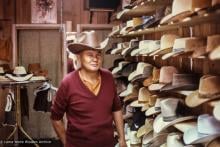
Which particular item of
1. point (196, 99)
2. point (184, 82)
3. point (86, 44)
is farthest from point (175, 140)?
point (86, 44)

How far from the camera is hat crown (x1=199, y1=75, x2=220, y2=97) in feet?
6.83

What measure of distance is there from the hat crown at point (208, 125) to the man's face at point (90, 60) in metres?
1.02

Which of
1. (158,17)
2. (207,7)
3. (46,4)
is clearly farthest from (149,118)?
(46,4)

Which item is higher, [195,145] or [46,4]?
[46,4]

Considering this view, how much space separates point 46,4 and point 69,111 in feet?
12.4

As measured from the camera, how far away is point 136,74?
12.9ft

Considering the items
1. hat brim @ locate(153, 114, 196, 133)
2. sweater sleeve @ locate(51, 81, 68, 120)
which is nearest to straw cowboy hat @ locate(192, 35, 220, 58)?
hat brim @ locate(153, 114, 196, 133)

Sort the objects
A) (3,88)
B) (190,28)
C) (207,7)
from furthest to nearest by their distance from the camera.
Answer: (3,88) < (190,28) < (207,7)

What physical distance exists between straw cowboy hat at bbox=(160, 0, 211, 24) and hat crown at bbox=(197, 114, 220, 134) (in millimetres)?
574

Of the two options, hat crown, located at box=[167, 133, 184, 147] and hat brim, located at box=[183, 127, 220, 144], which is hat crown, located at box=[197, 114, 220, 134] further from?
hat crown, located at box=[167, 133, 184, 147]

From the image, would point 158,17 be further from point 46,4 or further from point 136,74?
point 46,4

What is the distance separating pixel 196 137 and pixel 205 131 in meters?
0.11

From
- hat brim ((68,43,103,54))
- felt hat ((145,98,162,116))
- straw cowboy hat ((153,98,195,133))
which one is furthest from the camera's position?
felt hat ((145,98,162,116))

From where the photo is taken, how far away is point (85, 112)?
2.90 m
